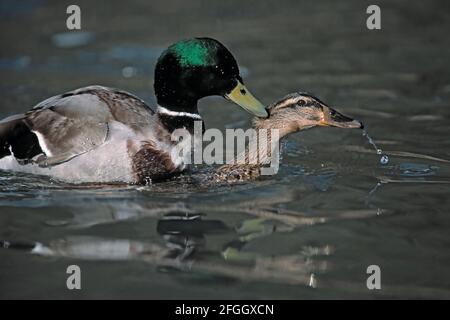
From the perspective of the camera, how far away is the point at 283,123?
8.95 meters

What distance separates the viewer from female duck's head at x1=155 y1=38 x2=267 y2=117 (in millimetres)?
8703

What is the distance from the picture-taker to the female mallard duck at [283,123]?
888 cm

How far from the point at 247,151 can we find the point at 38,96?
14.2 feet

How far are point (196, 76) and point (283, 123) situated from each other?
0.98 metres

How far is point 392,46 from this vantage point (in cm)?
1429

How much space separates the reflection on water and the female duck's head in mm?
783

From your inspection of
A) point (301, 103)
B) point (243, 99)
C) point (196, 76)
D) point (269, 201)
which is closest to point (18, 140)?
point (196, 76)

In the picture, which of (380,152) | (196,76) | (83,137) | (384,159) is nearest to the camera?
(83,137)

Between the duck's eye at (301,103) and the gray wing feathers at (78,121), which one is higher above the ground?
the duck's eye at (301,103)

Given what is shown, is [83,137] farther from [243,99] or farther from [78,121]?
[243,99]

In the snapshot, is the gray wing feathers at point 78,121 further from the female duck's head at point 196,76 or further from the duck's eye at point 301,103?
the duck's eye at point 301,103

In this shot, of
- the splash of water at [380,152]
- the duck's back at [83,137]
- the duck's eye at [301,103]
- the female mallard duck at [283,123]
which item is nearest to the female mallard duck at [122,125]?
the duck's back at [83,137]

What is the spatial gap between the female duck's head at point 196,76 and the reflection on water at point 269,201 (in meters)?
0.78
